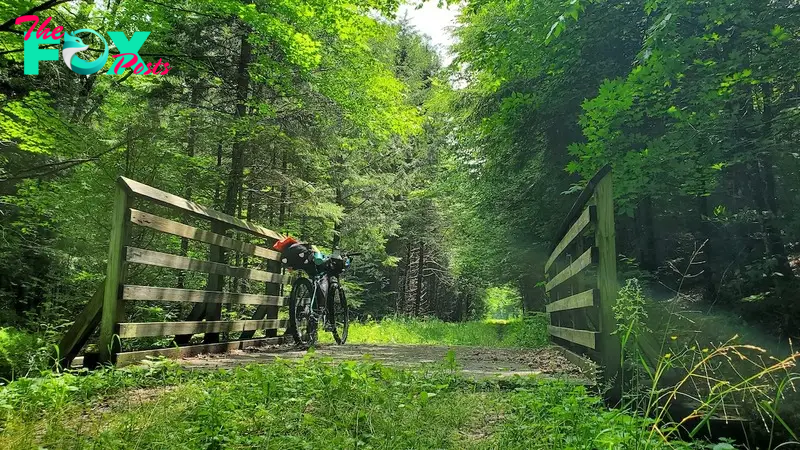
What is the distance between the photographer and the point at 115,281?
4.16 meters

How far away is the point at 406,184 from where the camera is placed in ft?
71.6

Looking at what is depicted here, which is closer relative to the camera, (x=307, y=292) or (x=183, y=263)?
(x=183, y=263)

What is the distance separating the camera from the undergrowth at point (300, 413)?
236cm

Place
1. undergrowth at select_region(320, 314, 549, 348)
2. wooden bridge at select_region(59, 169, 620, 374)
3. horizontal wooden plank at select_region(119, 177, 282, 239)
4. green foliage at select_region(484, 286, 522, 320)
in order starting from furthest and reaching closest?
1. green foliage at select_region(484, 286, 522, 320)
2. undergrowth at select_region(320, 314, 549, 348)
3. horizontal wooden plank at select_region(119, 177, 282, 239)
4. wooden bridge at select_region(59, 169, 620, 374)

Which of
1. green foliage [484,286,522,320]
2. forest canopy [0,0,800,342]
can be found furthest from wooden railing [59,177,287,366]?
green foliage [484,286,522,320]

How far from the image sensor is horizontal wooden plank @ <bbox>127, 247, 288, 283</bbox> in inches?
170

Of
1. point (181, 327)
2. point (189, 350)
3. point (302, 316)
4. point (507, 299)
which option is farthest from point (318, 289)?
point (507, 299)

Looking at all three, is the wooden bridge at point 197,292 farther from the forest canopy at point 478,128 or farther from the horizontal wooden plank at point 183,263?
the forest canopy at point 478,128

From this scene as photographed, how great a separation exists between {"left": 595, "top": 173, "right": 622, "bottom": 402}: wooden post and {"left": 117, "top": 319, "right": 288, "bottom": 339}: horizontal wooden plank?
12.1 feet

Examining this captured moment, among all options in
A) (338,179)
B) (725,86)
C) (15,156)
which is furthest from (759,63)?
(15,156)

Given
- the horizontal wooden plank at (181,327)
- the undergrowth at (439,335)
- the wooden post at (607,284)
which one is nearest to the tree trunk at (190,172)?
the undergrowth at (439,335)

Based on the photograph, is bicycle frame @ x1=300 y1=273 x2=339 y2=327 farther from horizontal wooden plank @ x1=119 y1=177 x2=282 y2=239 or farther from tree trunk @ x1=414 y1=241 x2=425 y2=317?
tree trunk @ x1=414 y1=241 x2=425 y2=317

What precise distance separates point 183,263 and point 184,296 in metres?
0.32

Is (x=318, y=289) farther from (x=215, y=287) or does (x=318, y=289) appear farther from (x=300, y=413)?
(x=300, y=413)
